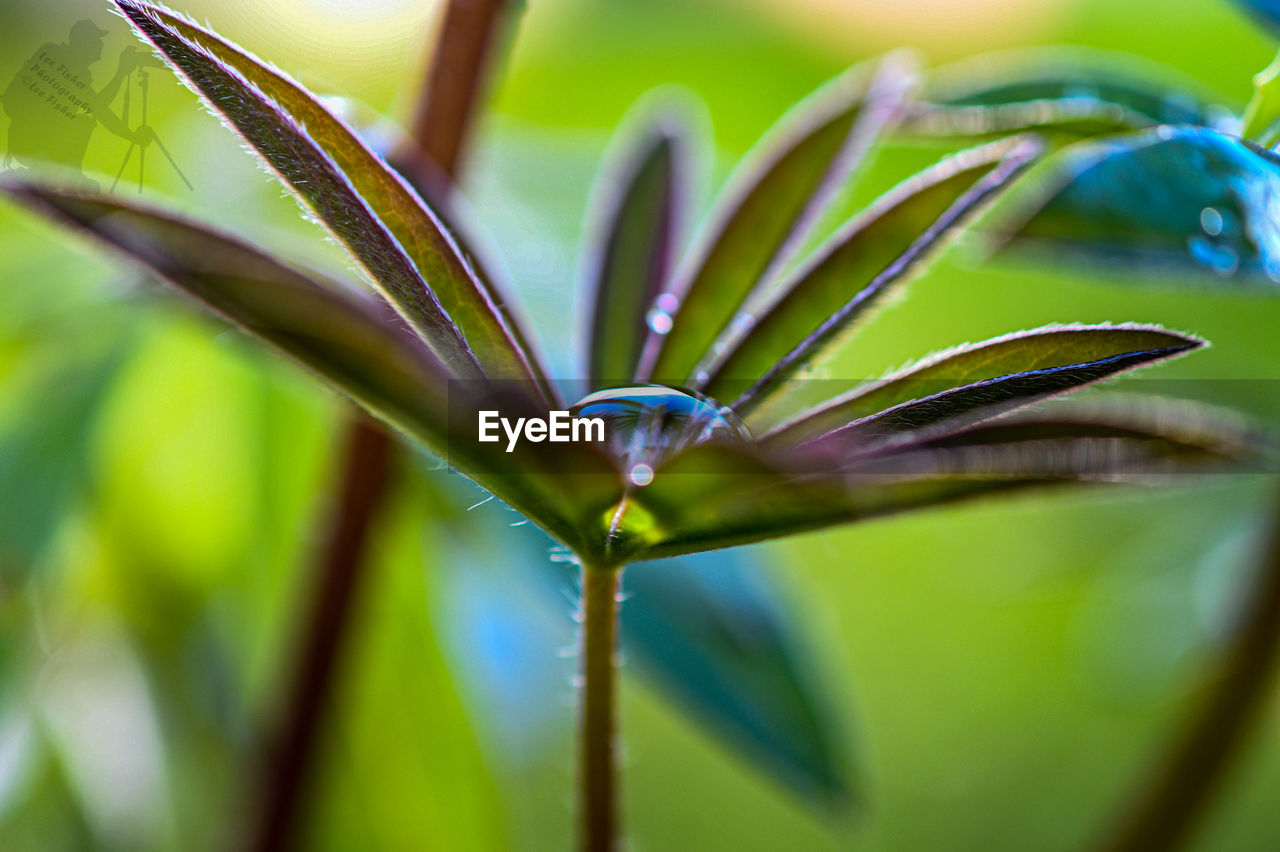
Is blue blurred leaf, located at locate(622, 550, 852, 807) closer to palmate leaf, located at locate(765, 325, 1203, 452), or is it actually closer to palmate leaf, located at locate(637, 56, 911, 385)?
palmate leaf, located at locate(637, 56, 911, 385)

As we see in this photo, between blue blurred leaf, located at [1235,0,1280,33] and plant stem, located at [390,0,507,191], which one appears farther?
plant stem, located at [390,0,507,191]

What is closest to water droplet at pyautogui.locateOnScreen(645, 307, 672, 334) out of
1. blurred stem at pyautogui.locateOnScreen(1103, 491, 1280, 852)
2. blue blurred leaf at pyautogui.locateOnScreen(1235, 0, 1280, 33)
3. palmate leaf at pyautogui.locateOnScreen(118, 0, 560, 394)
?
palmate leaf at pyautogui.locateOnScreen(118, 0, 560, 394)

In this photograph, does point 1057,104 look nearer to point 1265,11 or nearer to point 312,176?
point 1265,11

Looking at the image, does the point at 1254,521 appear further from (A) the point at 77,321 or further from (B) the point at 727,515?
(A) the point at 77,321

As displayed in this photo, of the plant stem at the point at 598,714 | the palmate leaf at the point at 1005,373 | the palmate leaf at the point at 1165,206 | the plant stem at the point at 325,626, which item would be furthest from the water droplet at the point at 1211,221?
the plant stem at the point at 325,626

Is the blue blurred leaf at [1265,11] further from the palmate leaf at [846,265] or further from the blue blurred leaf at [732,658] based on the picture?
the blue blurred leaf at [732,658]

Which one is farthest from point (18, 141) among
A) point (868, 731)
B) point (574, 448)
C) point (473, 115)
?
point (868, 731)
